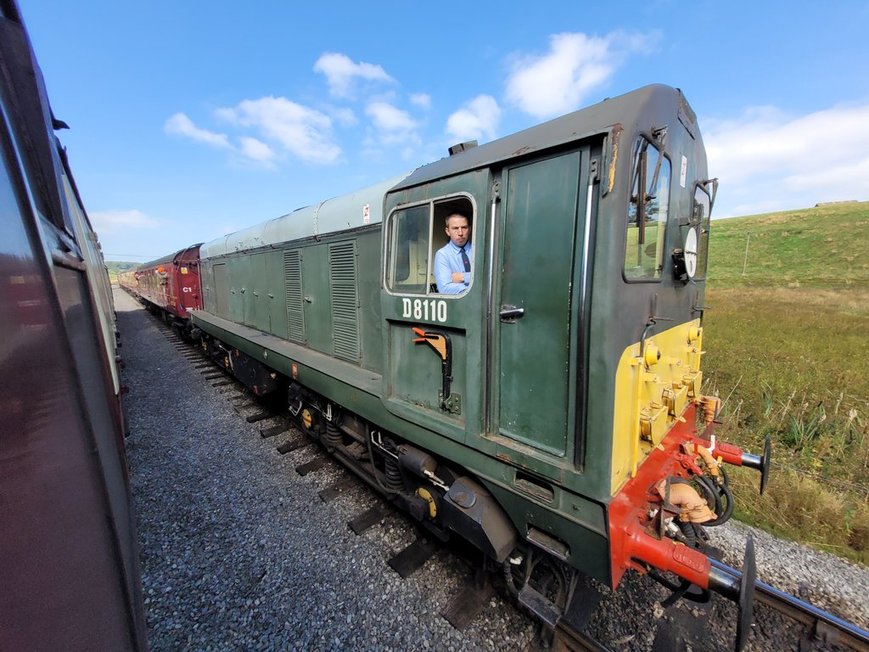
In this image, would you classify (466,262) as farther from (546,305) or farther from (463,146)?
(463,146)

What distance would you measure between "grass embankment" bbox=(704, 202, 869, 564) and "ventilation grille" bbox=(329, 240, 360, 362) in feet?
15.1

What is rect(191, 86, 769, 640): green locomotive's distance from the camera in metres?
1.93

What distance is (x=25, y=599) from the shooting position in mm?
678

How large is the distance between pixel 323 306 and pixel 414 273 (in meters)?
2.26

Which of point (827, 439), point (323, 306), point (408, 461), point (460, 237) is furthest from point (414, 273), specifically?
point (827, 439)

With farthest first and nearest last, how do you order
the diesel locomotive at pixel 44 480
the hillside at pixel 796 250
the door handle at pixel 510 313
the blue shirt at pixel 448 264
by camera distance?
the hillside at pixel 796 250
the blue shirt at pixel 448 264
the door handle at pixel 510 313
the diesel locomotive at pixel 44 480

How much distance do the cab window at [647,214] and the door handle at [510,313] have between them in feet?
1.89

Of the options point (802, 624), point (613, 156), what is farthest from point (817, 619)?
point (613, 156)

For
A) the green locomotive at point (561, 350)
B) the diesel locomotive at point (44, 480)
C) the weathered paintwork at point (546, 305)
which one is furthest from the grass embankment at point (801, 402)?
the diesel locomotive at point (44, 480)

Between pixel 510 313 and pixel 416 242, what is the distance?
112 centimetres

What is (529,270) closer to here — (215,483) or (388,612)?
(388,612)

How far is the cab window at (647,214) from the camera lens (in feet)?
6.63

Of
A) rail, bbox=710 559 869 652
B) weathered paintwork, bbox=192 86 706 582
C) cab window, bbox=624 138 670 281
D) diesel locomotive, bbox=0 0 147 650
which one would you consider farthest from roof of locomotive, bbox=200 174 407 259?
rail, bbox=710 559 869 652

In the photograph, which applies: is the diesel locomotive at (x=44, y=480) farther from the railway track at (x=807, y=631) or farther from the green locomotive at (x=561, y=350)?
the railway track at (x=807, y=631)
